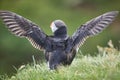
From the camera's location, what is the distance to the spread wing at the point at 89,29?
29.7 feet

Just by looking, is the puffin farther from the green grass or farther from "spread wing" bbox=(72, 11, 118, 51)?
the green grass

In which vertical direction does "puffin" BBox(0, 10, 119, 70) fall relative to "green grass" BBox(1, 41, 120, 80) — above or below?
above

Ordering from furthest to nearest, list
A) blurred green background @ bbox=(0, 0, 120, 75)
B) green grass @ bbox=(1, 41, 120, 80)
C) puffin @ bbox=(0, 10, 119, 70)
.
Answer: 1. blurred green background @ bbox=(0, 0, 120, 75)
2. puffin @ bbox=(0, 10, 119, 70)
3. green grass @ bbox=(1, 41, 120, 80)

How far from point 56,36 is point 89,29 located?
1.83 feet

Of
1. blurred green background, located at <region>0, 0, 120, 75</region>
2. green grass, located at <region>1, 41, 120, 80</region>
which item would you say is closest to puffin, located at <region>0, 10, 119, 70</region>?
green grass, located at <region>1, 41, 120, 80</region>

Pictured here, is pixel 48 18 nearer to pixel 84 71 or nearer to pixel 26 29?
pixel 26 29

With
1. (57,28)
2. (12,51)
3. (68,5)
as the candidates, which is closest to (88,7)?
(68,5)

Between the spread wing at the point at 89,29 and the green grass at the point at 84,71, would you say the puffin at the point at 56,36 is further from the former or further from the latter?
the green grass at the point at 84,71

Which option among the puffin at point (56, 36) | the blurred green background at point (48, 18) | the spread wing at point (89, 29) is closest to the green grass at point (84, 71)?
the puffin at point (56, 36)

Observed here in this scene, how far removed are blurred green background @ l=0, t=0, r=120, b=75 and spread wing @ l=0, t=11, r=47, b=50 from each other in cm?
989

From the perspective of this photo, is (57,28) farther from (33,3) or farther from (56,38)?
(33,3)

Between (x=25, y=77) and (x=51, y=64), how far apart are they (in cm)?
36

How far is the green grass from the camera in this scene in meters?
7.98

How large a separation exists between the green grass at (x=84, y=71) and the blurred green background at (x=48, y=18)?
1018 cm
